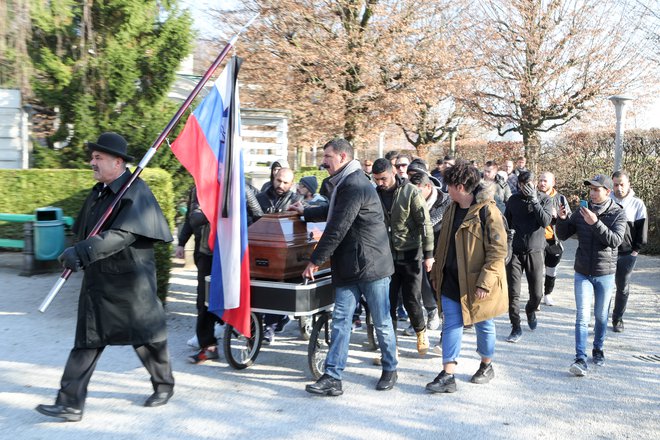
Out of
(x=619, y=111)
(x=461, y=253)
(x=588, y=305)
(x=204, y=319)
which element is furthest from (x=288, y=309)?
(x=619, y=111)

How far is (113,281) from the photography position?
180 inches

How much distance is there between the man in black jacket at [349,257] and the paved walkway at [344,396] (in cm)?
25

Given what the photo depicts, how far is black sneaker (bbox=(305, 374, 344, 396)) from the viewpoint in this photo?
204 inches

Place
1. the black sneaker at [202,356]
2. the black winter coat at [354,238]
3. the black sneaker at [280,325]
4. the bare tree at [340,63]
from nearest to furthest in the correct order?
the black winter coat at [354,238] < the black sneaker at [202,356] < the black sneaker at [280,325] < the bare tree at [340,63]

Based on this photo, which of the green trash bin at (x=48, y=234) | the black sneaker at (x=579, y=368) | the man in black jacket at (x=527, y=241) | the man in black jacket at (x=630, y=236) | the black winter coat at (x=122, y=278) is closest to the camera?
the black winter coat at (x=122, y=278)

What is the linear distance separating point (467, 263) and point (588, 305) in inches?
62.3

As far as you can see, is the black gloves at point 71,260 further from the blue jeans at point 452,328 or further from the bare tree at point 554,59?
the bare tree at point 554,59

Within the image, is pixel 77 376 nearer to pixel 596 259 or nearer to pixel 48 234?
pixel 596 259

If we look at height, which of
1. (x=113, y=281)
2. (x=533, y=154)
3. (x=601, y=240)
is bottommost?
(x=113, y=281)

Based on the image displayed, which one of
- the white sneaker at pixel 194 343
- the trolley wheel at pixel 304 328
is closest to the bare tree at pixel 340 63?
the trolley wheel at pixel 304 328

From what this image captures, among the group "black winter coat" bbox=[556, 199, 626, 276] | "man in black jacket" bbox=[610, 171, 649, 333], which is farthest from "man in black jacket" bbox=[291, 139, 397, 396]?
"man in black jacket" bbox=[610, 171, 649, 333]

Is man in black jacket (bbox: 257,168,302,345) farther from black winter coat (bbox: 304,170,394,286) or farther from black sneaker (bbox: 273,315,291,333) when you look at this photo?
black winter coat (bbox: 304,170,394,286)

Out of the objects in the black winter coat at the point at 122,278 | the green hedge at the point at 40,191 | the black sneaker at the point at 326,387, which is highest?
the green hedge at the point at 40,191

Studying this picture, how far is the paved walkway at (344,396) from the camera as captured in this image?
4.55 meters
